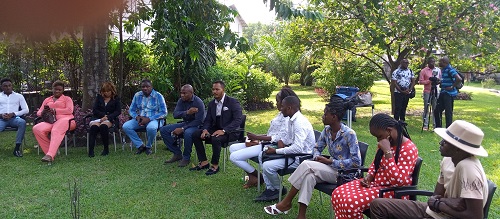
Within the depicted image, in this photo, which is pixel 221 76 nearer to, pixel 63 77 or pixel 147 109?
pixel 63 77

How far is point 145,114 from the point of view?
7.45 m

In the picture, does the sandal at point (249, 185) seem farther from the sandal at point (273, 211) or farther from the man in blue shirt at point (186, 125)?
the man in blue shirt at point (186, 125)

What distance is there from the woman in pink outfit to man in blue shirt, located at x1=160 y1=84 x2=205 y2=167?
1661 millimetres

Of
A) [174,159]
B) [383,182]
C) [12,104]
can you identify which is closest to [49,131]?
[12,104]

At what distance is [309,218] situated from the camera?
14.3 ft

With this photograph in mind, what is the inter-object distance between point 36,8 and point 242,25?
4307 centimetres

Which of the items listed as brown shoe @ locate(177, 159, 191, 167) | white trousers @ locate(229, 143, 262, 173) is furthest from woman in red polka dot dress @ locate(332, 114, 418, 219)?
brown shoe @ locate(177, 159, 191, 167)

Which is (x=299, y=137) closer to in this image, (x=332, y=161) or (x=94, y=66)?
(x=332, y=161)

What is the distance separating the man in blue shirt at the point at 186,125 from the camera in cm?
652

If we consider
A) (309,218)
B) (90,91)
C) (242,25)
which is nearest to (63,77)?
(90,91)

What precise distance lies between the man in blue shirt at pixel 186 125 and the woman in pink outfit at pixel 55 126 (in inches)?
65.4

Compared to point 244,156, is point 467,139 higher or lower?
higher

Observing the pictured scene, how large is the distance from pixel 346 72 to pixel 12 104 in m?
10.3

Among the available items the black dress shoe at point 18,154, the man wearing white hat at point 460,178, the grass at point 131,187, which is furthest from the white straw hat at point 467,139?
the black dress shoe at point 18,154
